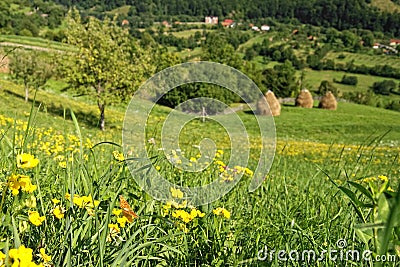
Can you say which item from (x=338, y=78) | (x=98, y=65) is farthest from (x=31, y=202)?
(x=338, y=78)

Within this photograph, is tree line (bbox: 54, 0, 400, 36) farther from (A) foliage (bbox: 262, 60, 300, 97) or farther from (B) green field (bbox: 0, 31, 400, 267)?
(B) green field (bbox: 0, 31, 400, 267)

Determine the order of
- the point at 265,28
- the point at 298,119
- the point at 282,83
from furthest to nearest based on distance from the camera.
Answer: the point at 265,28 < the point at 282,83 < the point at 298,119

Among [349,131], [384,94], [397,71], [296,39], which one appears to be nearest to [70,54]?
[349,131]

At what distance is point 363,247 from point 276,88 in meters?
50.5

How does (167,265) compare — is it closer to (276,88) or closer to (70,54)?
(70,54)

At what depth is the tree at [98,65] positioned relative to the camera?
19328 mm

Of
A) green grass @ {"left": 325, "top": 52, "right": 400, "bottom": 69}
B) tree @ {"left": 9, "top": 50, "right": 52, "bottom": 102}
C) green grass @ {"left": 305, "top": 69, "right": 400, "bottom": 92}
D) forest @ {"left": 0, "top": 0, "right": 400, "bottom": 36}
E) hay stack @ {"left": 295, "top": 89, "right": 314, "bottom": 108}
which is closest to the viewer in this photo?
tree @ {"left": 9, "top": 50, "right": 52, "bottom": 102}

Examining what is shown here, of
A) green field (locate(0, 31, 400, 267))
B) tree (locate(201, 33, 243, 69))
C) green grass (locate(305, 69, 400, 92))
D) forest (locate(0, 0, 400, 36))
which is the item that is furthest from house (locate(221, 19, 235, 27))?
green field (locate(0, 31, 400, 267))

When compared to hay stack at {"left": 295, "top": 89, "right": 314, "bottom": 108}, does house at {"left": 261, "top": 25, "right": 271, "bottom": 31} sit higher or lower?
higher

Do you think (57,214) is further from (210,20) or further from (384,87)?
(210,20)

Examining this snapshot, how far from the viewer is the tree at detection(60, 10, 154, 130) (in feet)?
63.4

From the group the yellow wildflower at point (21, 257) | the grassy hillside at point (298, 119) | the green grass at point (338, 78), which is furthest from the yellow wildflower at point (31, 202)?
the green grass at point (338, 78)

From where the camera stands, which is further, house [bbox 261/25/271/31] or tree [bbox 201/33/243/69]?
house [bbox 261/25/271/31]

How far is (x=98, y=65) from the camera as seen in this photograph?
19.4 m
